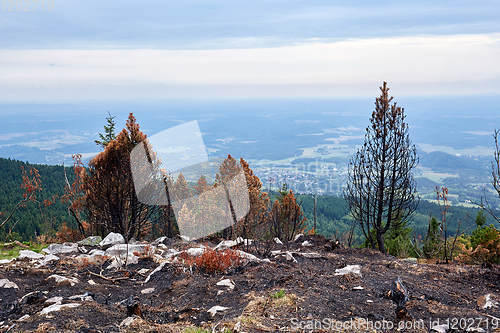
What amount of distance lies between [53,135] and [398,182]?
120576 mm

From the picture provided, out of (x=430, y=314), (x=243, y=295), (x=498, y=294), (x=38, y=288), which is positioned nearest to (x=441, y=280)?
(x=498, y=294)

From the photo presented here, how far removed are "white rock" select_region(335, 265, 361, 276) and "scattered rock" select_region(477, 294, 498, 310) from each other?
1543 millimetres

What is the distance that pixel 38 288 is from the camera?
537 cm

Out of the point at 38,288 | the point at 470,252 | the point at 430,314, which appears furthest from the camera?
the point at 470,252

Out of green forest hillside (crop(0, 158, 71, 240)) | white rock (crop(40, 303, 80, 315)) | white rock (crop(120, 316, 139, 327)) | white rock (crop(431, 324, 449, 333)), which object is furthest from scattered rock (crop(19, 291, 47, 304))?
green forest hillside (crop(0, 158, 71, 240))

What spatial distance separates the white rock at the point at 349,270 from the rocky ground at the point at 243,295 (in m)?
0.02

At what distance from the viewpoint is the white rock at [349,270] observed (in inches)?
225

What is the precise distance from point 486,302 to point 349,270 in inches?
70.7

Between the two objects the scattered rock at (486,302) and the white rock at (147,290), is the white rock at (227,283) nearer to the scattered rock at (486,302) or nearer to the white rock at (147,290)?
the white rock at (147,290)

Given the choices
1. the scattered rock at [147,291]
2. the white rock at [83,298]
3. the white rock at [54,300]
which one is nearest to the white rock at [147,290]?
the scattered rock at [147,291]

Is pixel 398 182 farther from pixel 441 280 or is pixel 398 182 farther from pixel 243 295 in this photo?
pixel 243 295

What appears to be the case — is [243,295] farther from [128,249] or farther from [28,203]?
[28,203]

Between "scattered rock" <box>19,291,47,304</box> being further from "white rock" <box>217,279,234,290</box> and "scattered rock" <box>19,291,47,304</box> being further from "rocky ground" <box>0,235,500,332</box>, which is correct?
"white rock" <box>217,279,234,290</box>

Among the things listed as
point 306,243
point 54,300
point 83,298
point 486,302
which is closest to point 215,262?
point 83,298
